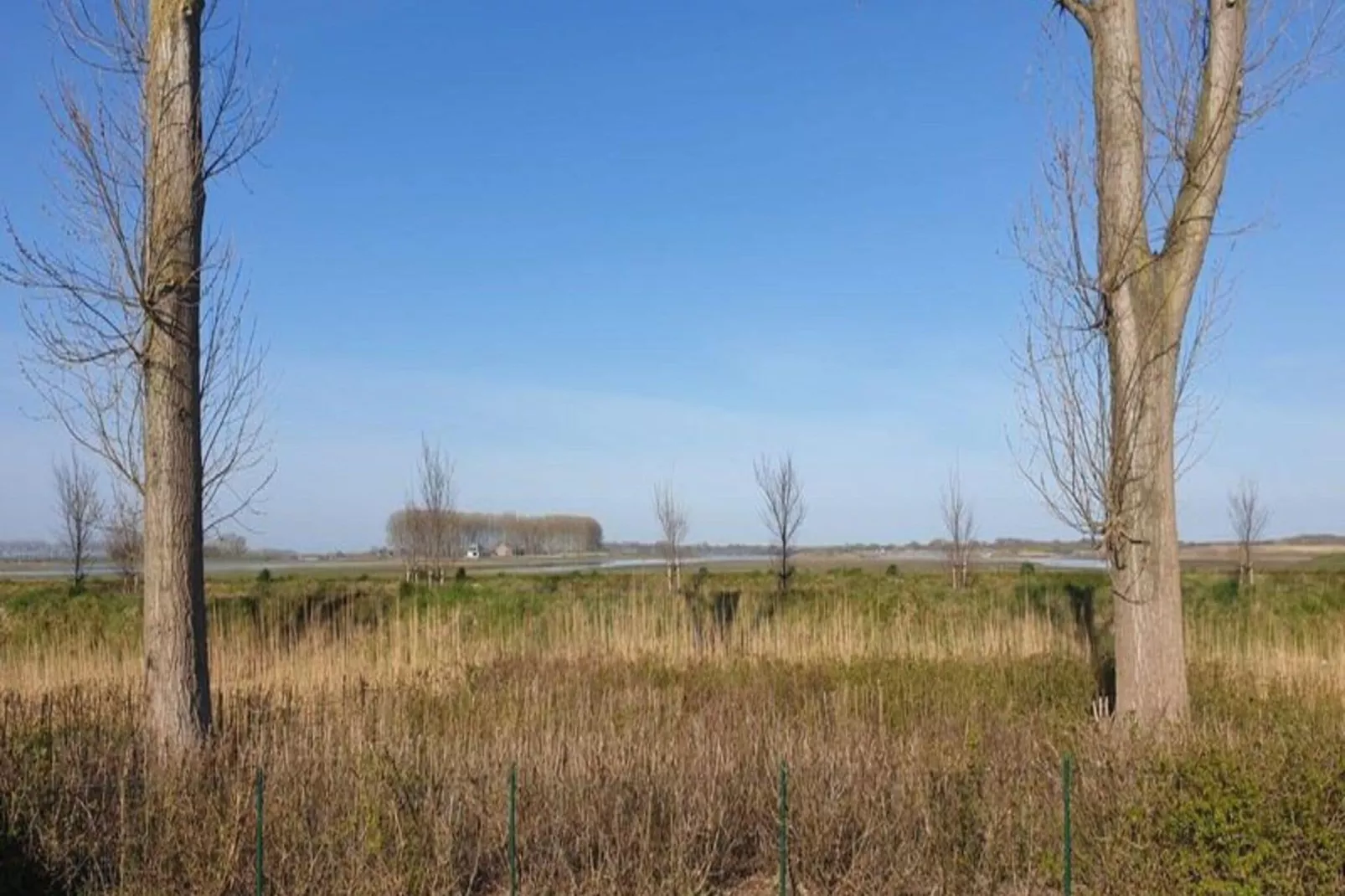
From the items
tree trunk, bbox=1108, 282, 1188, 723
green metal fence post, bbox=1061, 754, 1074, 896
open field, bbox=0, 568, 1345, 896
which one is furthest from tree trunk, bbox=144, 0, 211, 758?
tree trunk, bbox=1108, 282, 1188, 723

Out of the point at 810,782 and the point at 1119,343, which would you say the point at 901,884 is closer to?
the point at 810,782

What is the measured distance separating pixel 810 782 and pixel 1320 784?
93.0 inches

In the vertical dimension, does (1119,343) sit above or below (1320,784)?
above

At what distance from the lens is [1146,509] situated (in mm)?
8234

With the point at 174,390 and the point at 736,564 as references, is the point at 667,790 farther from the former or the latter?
the point at 736,564

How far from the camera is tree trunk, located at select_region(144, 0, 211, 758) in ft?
23.3

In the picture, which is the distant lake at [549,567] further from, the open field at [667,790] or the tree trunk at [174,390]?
the tree trunk at [174,390]

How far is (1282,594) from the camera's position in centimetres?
2008

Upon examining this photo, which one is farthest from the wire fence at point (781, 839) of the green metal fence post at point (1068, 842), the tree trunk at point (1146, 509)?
the tree trunk at point (1146, 509)

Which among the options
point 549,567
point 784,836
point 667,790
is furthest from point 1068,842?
point 549,567

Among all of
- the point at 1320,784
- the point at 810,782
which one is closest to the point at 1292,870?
the point at 1320,784

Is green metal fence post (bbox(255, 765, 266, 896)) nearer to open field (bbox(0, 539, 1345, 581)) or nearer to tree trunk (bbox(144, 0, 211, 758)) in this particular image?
tree trunk (bbox(144, 0, 211, 758))

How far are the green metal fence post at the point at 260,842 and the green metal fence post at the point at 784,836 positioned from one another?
2.38 m

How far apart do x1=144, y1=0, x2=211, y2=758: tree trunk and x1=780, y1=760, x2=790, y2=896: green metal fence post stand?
368cm
